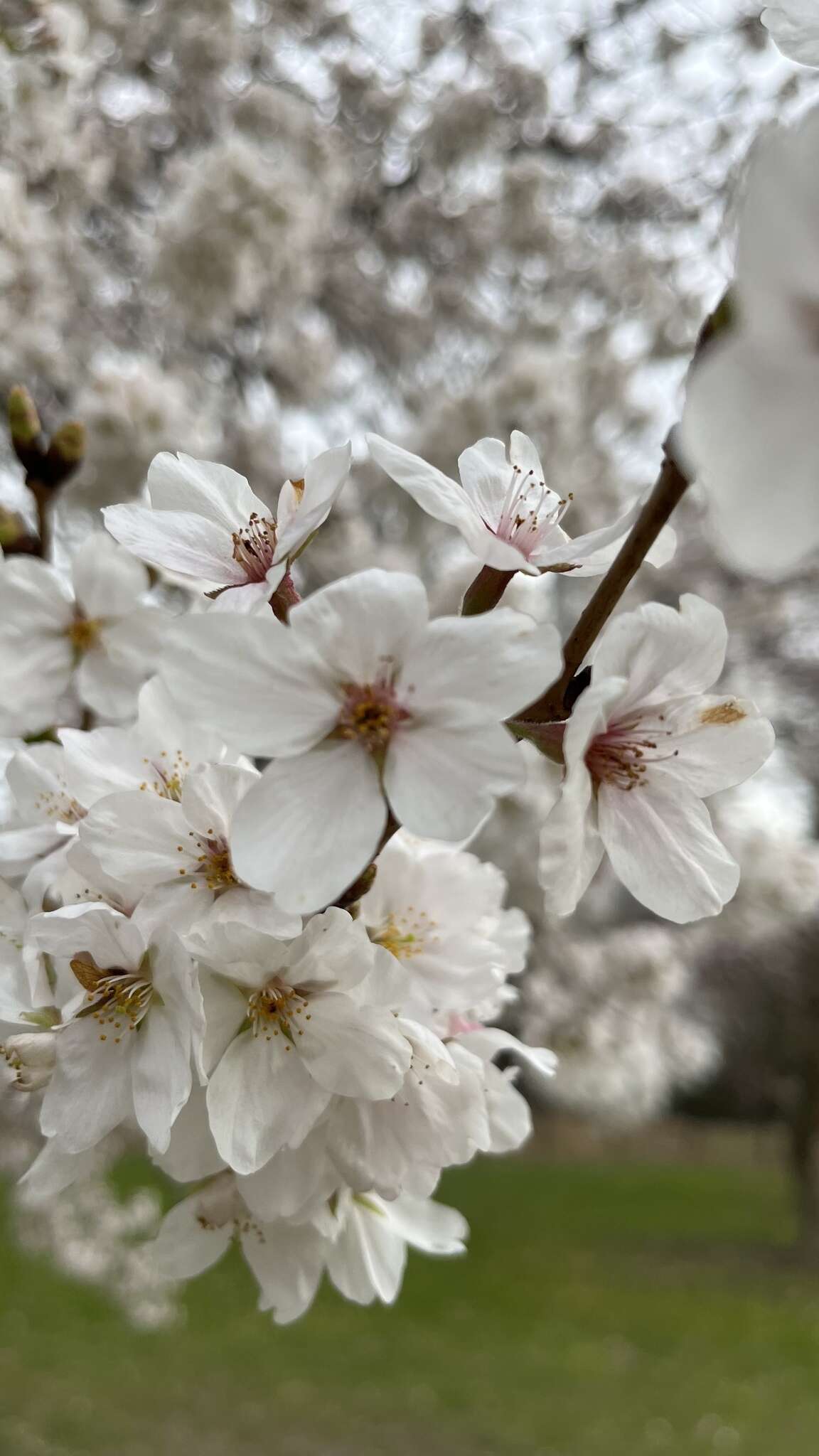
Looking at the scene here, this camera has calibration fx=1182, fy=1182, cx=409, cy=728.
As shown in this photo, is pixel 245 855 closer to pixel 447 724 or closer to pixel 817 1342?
pixel 447 724

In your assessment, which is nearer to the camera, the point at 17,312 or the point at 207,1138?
the point at 207,1138

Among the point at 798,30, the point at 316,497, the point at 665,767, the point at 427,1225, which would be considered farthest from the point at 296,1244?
the point at 798,30

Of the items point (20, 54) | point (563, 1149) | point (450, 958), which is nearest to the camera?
point (450, 958)

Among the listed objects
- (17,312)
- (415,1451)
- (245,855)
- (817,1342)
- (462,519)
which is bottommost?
(817,1342)

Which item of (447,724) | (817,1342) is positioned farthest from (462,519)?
(817,1342)

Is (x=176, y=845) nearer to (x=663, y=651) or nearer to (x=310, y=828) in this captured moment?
(x=310, y=828)

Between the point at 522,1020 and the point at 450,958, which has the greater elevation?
the point at 450,958

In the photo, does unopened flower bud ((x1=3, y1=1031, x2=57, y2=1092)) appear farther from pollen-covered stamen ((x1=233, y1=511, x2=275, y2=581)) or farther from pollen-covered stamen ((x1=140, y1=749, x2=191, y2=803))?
pollen-covered stamen ((x1=233, y1=511, x2=275, y2=581))

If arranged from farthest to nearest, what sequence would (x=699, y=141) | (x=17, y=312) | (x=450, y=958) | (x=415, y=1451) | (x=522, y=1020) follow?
(x=415, y=1451) → (x=699, y=141) → (x=522, y=1020) → (x=17, y=312) → (x=450, y=958)
